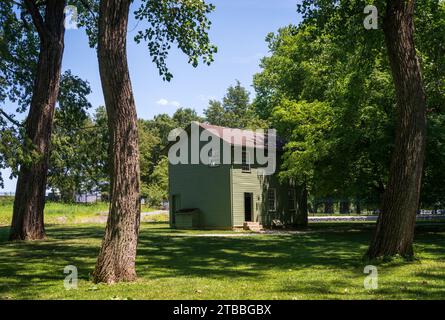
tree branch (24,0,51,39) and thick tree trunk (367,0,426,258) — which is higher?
tree branch (24,0,51,39)

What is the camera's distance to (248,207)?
32.3 meters

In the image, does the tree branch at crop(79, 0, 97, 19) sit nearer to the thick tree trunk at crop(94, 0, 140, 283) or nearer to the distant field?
the thick tree trunk at crop(94, 0, 140, 283)

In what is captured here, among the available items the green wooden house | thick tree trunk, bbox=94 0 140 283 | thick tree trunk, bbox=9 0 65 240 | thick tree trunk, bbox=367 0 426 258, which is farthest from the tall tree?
the green wooden house

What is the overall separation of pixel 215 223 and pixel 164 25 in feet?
60.0

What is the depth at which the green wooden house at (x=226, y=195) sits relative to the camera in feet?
101

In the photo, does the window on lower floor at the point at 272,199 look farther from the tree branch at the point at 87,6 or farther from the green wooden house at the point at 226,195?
the tree branch at the point at 87,6

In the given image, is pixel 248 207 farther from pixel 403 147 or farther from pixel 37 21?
pixel 403 147

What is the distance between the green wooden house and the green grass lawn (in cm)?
1395

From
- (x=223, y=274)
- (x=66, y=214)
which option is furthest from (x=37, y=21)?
(x=66, y=214)

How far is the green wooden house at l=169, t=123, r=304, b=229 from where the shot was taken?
101 ft

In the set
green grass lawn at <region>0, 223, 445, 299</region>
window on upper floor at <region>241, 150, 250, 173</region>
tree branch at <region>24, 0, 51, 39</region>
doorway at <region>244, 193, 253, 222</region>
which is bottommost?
green grass lawn at <region>0, 223, 445, 299</region>

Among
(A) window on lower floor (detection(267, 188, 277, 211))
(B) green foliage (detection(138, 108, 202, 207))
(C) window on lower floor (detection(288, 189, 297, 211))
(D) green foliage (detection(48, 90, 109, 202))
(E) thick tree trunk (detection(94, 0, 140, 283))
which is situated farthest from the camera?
(B) green foliage (detection(138, 108, 202, 207))

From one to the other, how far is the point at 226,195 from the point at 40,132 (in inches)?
592

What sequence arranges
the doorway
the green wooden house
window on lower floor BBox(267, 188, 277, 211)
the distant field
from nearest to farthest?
the green wooden house < the doorway < window on lower floor BBox(267, 188, 277, 211) < the distant field
